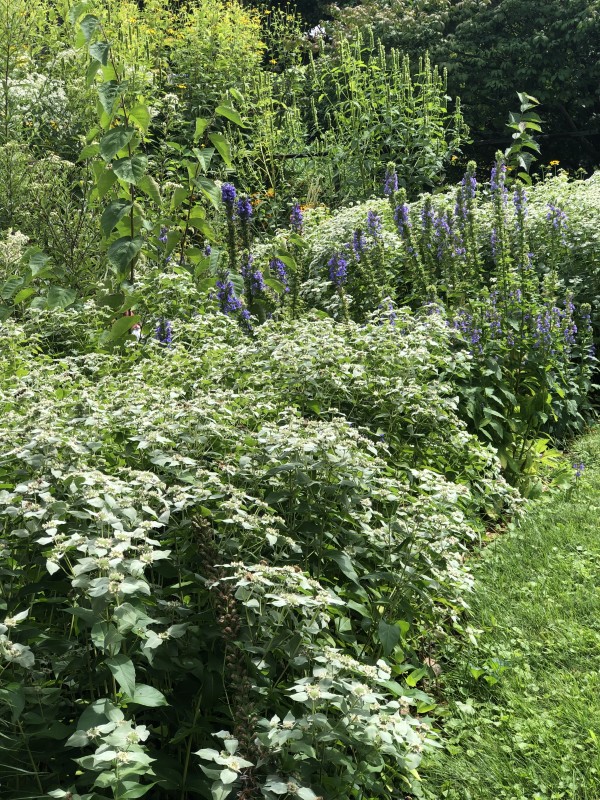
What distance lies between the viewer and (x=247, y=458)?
234 centimetres

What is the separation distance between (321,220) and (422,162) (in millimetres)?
2059

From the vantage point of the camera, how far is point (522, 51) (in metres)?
12.6

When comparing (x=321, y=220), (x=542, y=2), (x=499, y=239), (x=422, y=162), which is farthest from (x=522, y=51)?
(x=499, y=239)

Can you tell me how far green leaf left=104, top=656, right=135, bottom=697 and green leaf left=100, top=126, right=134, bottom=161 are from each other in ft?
9.41

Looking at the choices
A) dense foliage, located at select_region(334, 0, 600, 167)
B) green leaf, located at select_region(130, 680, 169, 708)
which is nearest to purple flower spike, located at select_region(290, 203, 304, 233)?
green leaf, located at select_region(130, 680, 169, 708)

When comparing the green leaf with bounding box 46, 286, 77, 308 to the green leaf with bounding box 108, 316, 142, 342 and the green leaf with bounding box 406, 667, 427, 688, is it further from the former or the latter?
the green leaf with bounding box 406, 667, 427, 688

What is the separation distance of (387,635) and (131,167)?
274cm

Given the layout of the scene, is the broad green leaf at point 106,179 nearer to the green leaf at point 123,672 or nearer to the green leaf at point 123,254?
the green leaf at point 123,254

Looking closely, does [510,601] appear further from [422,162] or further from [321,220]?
[422,162]

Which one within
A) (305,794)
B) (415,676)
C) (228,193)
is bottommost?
(415,676)

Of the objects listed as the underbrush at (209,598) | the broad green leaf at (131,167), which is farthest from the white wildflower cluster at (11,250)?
the underbrush at (209,598)

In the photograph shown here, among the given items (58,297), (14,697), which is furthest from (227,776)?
(58,297)

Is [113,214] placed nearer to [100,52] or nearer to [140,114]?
[140,114]

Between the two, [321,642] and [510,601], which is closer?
[321,642]
